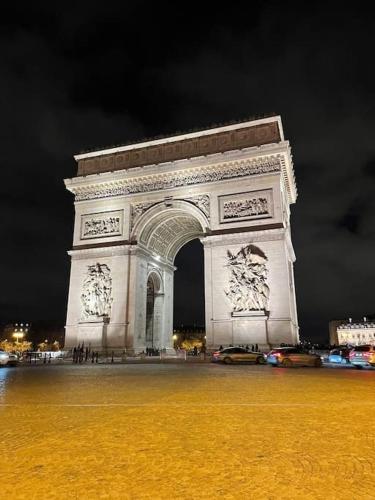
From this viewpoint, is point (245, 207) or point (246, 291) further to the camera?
point (245, 207)

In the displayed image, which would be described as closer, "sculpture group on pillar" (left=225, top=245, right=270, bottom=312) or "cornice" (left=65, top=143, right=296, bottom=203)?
"sculpture group on pillar" (left=225, top=245, right=270, bottom=312)

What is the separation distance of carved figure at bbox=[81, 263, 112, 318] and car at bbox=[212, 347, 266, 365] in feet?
32.8

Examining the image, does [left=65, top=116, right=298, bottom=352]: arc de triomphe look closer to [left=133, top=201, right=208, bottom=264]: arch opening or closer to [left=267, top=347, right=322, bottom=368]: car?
[left=133, top=201, right=208, bottom=264]: arch opening

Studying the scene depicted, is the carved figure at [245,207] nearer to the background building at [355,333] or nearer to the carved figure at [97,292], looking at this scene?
the carved figure at [97,292]

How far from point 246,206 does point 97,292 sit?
470 inches

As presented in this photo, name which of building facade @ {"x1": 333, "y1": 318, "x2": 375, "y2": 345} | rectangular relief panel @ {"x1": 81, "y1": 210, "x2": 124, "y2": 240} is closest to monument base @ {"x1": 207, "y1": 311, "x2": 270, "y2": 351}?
rectangular relief panel @ {"x1": 81, "y1": 210, "x2": 124, "y2": 240}

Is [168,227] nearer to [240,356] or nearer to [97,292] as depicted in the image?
[97,292]

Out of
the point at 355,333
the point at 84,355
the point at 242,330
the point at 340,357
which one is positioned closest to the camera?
the point at 242,330

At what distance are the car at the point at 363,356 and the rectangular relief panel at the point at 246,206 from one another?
973 cm

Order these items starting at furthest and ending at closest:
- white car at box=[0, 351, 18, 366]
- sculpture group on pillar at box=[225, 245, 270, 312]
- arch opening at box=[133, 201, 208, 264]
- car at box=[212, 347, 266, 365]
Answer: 1. arch opening at box=[133, 201, 208, 264]
2. sculpture group on pillar at box=[225, 245, 270, 312]
3. white car at box=[0, 351, 18, 366]
4. car at box=[212, 347, 266, 365]

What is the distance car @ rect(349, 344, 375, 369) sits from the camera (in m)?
17.8

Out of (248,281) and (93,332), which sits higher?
(248,281)

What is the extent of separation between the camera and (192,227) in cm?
3197

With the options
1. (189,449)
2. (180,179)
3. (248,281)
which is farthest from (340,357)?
(189,449)
